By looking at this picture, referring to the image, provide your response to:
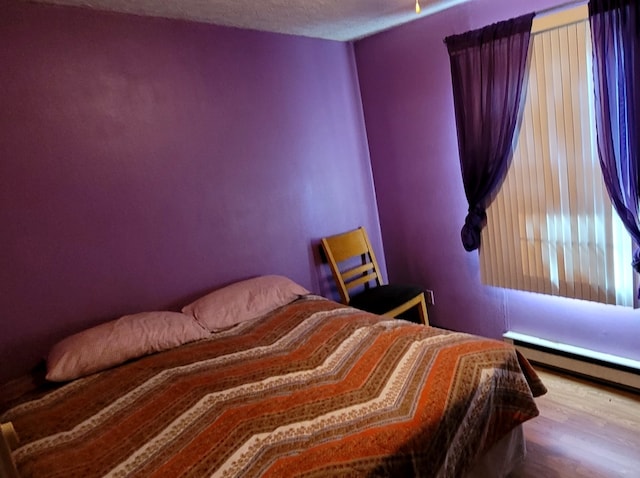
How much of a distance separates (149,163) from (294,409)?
155 centimetres

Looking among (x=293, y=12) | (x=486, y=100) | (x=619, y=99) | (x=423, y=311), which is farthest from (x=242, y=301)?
(x=619, y=99)

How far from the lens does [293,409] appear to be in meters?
1.47

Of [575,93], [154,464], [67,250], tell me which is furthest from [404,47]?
[154,464]

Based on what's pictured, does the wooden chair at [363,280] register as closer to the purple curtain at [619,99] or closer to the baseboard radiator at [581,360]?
the baseboard radiator at [581,360]

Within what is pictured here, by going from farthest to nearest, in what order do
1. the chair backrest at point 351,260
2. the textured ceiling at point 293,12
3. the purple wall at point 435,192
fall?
the chair backrest at point 351,260
the purple wall at point 435,192
the textured ceiling at point 293,12

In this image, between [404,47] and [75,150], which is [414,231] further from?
[75,150]

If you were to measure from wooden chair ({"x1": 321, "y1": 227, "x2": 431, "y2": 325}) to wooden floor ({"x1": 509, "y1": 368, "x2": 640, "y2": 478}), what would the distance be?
94cm

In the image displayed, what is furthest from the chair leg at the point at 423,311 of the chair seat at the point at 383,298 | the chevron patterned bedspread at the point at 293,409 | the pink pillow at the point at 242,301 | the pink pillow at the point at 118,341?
the pink pillow at the point at 118,341

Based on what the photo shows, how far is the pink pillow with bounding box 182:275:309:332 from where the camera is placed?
231 cm

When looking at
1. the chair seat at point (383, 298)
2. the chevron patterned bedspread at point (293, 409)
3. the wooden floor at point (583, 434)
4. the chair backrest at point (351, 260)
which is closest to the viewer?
the chevron patterned bedspread at point (293, 409)

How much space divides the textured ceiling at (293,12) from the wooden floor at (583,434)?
93.5 inches

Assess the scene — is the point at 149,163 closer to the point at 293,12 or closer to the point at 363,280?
the point at 293,12

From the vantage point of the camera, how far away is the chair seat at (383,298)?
2.78 meters

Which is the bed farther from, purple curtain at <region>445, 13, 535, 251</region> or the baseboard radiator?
purple curtain at <region>445, 13, 535, 251</region>
